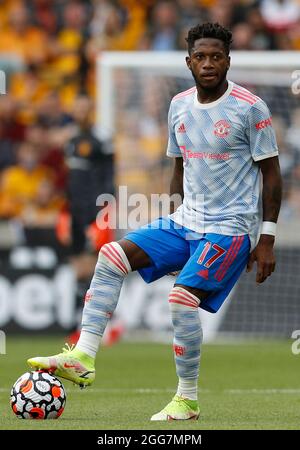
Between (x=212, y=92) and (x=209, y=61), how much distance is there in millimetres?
225

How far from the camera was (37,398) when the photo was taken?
656 centimetres

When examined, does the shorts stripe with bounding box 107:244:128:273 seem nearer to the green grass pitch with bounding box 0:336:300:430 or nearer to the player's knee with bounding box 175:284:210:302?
the player's knee with bounding box 175:284:210:302

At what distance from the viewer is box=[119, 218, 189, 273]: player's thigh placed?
6.89 meters

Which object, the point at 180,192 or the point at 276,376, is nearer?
the point at 180,192

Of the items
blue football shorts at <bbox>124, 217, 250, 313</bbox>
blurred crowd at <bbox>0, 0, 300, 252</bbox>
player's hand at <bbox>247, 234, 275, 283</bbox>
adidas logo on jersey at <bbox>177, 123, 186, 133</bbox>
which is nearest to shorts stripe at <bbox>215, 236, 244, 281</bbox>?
blue football shorts at <bbox>124, 217, 250, 313</bbox>
